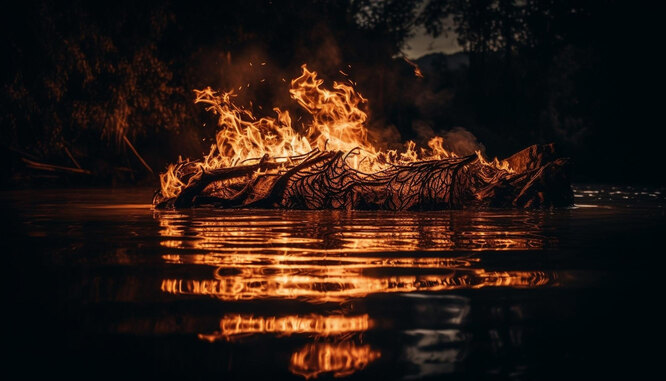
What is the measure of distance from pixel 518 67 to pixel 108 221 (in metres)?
46.4

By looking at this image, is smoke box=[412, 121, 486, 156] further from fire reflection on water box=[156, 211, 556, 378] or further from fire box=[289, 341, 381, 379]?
fire box=[289, 341, 381, 379]

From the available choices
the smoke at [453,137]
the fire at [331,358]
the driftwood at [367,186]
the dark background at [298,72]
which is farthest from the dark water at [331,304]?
the smoke at [453,137]

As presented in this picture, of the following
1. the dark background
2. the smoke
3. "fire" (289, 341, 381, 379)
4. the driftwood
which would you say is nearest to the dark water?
"fire" (289, 341, 381, 379)

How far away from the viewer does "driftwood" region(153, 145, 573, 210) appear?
13.8 m

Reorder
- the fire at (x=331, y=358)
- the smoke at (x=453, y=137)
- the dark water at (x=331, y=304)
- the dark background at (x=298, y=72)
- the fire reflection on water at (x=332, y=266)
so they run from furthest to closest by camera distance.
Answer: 1. the smoke at (x=453, y=137)
2. the dark background at (x=298, y=72)
3. the fire reflection on water at (x=332, y=266)
4. the dark water at (x=331, y=304)
5. the fire at (x=331, y=358)

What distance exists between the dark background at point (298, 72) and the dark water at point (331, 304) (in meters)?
13.9

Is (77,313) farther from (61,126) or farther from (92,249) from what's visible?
(61,126)

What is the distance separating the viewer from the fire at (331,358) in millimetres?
3273

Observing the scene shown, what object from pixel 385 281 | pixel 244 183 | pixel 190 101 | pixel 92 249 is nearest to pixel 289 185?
pixel 244 183

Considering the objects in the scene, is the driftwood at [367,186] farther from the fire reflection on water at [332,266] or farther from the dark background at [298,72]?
the dark background at [298,72]

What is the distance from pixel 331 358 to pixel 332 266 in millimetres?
2774

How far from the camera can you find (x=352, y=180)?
13.9 m

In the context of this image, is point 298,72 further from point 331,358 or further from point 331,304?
point 331,358

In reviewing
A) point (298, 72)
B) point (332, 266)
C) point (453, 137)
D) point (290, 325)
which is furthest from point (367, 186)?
point (453, 137)
